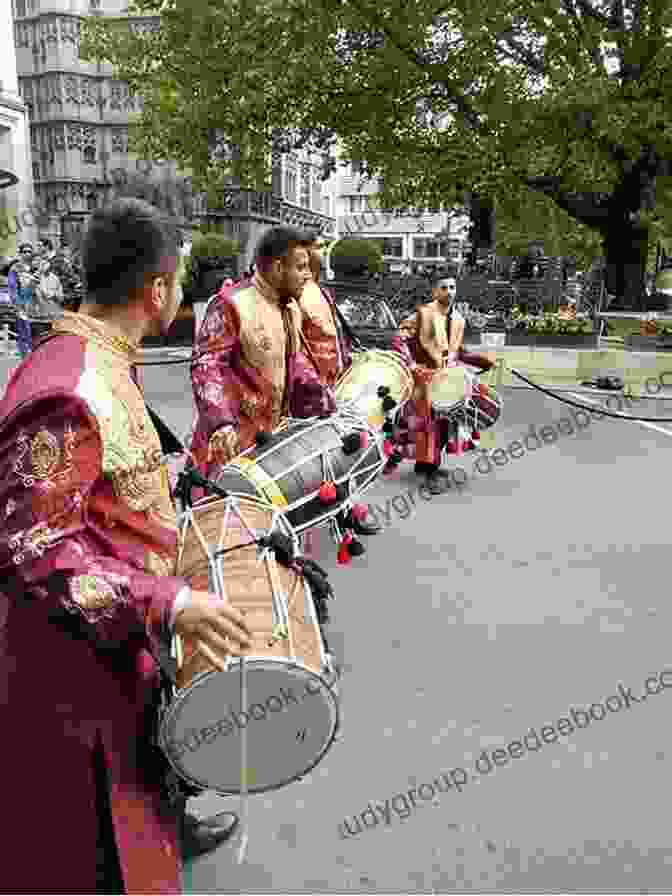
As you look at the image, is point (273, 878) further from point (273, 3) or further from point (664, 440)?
point (273, 3)

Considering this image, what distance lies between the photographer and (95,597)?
129cm

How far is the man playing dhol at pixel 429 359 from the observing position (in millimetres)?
6121

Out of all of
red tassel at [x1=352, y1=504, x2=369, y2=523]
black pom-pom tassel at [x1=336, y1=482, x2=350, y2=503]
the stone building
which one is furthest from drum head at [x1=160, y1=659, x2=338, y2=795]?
the stone building

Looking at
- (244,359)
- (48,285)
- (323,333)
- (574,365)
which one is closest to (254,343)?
(244,359)

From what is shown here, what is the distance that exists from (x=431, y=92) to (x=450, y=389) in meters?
9.64

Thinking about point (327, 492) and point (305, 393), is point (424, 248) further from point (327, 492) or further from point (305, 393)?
point (327, 492)

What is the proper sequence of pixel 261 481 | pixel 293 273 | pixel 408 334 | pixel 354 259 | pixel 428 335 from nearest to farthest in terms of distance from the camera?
pixel 261 481, pixel 293 273, pixel 428 335, pixel 408 334, pixel 354 259

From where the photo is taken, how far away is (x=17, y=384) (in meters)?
1.43

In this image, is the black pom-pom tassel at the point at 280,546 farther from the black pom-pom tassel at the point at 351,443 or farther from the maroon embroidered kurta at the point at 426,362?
the maroon embroidered kurta at the point at 426,362

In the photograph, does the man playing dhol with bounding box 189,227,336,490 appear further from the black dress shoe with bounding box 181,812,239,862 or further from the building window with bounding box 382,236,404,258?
the building window with bounding box 382,236,404,258

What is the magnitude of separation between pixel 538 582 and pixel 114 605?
138 inches

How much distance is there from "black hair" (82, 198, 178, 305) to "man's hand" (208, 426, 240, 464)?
4.37ft

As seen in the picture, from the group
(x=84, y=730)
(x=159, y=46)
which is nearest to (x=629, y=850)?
(x=84, y=730)

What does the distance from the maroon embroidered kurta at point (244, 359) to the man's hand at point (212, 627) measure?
5.67 feet
